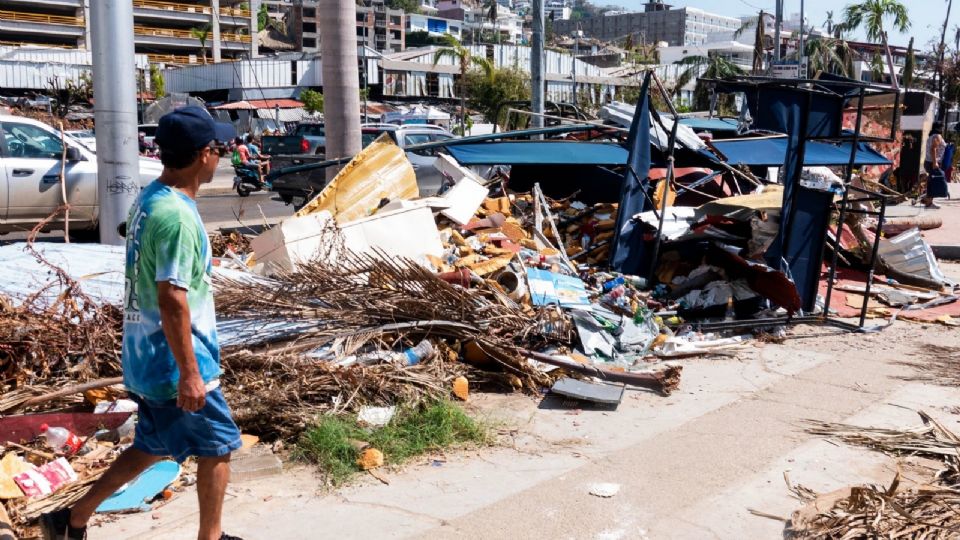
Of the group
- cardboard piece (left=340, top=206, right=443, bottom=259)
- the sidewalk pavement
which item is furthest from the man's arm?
the sidewalk pavement

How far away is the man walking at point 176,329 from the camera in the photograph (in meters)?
3.17

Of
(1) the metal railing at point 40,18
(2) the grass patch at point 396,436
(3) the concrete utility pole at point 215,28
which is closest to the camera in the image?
(2) the grass patch at point 396,436

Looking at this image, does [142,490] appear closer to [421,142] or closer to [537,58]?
[537,58]

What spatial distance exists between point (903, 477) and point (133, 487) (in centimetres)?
403

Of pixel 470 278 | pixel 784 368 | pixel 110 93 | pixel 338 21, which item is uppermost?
pixel 338 21

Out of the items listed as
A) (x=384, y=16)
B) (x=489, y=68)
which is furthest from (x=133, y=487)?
(x=384, y=16)

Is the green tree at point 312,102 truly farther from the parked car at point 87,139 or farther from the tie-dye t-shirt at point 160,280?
the tie-dye t-shirt at point 160,280

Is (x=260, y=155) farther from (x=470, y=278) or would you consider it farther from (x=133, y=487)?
(x=133, y=487)

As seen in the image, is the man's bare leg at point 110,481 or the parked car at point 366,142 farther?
the parked car at point 366,142

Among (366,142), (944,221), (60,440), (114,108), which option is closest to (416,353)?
(60,440)

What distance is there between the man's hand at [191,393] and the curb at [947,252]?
12.5 metres

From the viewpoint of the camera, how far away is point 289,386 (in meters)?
5.25

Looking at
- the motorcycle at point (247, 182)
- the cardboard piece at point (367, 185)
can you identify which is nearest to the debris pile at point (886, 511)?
the cardboard piece at point (367, 185)

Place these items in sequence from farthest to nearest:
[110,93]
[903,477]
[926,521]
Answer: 1. [110,93]
2. [903,477]
3. [926,521]
